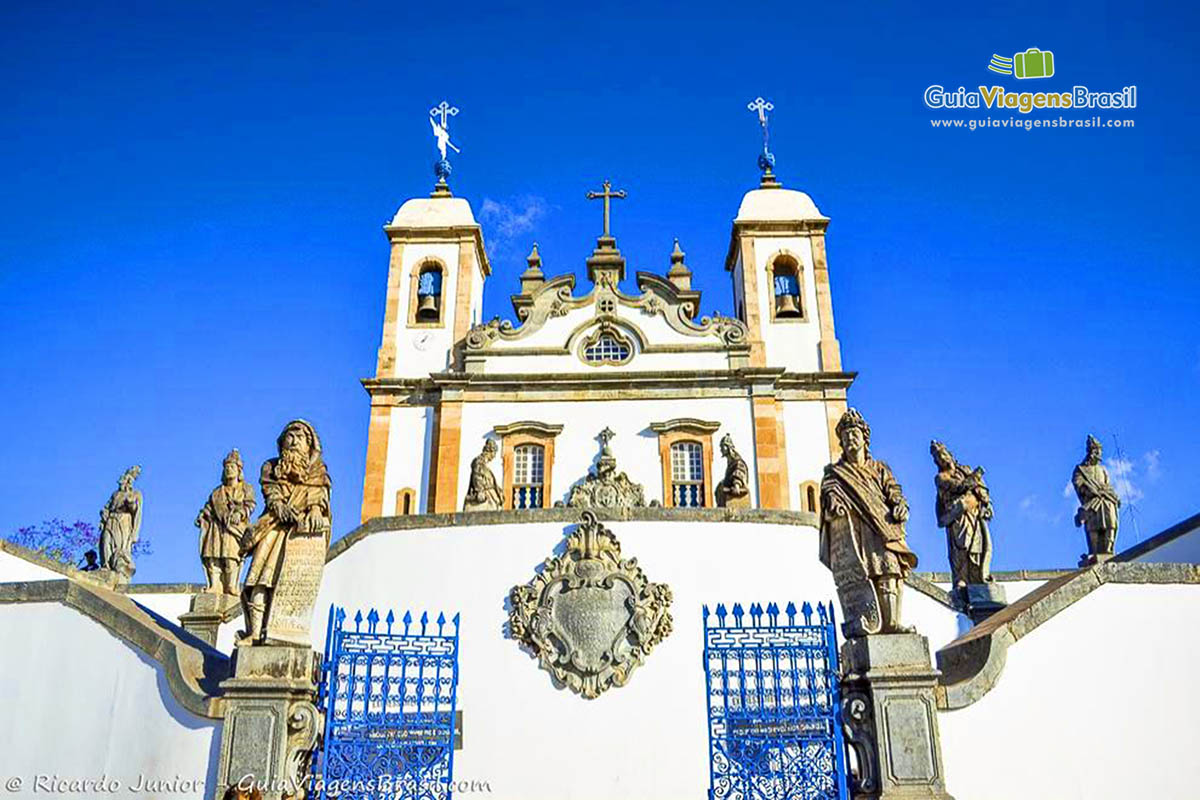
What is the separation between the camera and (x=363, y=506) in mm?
23188

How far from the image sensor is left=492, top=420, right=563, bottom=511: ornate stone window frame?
22094 mm

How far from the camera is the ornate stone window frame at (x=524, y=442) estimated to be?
22094 mm

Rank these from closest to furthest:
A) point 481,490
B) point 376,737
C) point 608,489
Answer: point 376,737 < point 481,490 < point 608,489

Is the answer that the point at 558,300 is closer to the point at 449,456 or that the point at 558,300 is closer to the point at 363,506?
the point at 449,456

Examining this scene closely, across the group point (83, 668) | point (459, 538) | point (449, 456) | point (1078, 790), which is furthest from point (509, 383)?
point (1078, 790)

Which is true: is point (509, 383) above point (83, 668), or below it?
above

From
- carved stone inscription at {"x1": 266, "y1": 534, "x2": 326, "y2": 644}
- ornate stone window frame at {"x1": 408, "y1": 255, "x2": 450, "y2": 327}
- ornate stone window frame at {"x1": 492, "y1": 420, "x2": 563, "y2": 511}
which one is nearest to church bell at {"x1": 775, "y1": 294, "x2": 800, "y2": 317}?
ornate stone window frame at {"x1": 492, "y1": 420, "x2": 563, "y2": 511}

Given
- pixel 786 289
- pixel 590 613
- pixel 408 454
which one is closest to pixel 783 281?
pixel 786 289

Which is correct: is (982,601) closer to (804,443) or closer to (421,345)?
(804,443)

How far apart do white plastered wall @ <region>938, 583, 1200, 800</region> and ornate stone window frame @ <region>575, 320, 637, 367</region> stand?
51.6ft

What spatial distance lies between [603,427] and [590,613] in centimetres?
1177

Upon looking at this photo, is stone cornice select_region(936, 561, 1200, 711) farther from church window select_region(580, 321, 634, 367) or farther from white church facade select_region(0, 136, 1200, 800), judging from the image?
church window select_region(580, 321, 634, 367)

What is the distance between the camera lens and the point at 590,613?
1098 cm

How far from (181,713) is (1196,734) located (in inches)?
341
